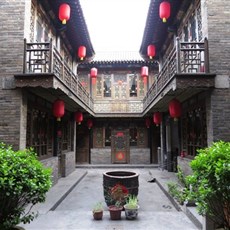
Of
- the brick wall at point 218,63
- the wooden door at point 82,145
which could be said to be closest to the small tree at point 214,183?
the brick wall at point 218,63

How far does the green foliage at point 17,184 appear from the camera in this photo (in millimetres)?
3627

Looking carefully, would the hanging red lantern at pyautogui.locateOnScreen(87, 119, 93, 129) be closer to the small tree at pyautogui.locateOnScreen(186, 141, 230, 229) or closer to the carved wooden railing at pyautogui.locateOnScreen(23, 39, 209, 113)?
the carved wooden railing at pyautogui.locateOnScreen(23, 39, 209, 113)

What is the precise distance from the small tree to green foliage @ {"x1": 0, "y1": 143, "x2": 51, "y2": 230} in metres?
2.39

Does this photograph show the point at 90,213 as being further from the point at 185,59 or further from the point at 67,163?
the point at 67,163

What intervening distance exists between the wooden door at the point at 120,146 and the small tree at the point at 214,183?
13917 mm

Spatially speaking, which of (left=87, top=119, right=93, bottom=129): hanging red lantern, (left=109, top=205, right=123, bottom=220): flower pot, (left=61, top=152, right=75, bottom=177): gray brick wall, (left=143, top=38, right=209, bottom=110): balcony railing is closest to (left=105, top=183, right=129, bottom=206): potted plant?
(left=109, top=205, right=123, bottom=220): flower pot

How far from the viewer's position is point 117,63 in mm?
17719

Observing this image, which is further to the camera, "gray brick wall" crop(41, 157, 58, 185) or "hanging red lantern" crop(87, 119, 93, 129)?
"hanging red lantern" crop(87, 119, 93, 129)

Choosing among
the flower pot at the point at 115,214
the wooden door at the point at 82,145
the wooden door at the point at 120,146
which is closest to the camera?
the flower pot at the point at 115,214

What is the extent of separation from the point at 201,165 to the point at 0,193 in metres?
2.93

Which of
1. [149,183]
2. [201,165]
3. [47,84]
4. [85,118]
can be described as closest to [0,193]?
[201,165]

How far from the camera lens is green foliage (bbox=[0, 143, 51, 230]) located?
3.63 meters

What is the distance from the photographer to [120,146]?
59.0 feet

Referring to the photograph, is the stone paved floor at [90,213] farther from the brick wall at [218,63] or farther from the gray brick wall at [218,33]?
the gray brick wall at [218,33]
